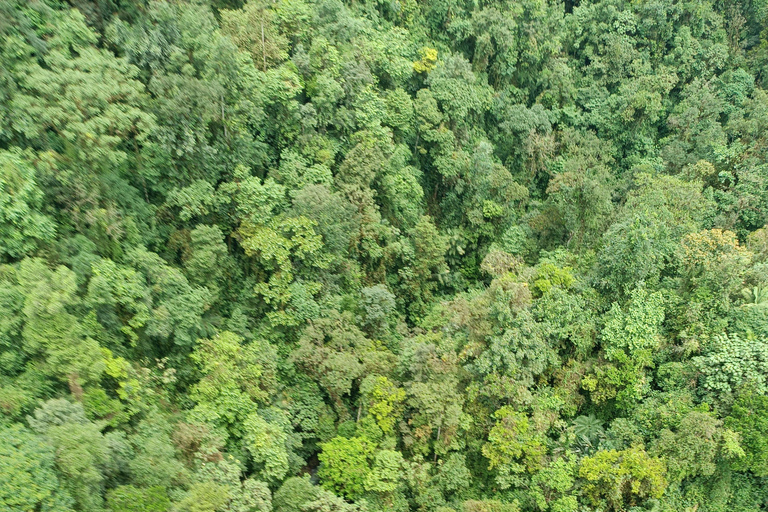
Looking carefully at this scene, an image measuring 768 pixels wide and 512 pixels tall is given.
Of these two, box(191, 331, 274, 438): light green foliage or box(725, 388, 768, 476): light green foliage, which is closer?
box(725, 388, 768, 476): light green foliage

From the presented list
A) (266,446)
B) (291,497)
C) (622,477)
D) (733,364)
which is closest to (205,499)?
(291,497)

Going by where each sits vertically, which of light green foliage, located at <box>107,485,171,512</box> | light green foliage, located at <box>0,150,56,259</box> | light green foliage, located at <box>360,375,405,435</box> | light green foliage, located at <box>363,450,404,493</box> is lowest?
light green foliage, located at <box>107,485,171,512</box>

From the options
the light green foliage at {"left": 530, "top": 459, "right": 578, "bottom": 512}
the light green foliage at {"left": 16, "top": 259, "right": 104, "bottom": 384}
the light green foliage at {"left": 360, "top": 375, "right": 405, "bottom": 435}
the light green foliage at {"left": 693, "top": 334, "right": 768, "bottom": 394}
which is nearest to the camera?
the light green foliage at {"left": 16, "top": 259, "right": 104, "bottom": 384}

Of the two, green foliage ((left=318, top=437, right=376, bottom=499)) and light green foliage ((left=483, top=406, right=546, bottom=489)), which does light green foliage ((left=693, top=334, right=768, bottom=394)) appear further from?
green foliage ((left=318, top=437, right=376, bottom=499))

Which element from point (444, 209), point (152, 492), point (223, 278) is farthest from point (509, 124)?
point (152, 492)

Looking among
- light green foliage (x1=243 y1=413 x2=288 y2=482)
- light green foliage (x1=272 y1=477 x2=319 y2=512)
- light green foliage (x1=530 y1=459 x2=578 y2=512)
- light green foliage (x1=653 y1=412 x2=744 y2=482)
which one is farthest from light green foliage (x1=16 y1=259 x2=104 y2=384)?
light green foliage (x1=653 y1=412 x2=744 y2=482)

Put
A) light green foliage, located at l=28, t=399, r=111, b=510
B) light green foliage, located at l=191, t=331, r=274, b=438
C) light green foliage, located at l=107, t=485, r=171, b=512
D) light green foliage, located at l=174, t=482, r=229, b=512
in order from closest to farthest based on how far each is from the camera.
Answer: light green foliage, located at l=28, t=399, r=111, b=510 → light green foliage, located at l=107, t=485, r=171, b=512 → light green foliage, located at l=174, t=482, r=229, b=512 → light green foliage, located at l=191, t=331, r=274, b=438

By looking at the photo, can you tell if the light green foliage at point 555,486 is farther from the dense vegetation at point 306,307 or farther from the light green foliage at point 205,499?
the light green foliage at point 205,499

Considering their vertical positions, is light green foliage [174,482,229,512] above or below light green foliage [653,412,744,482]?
below

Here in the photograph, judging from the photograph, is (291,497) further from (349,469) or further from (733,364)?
(733,364)
